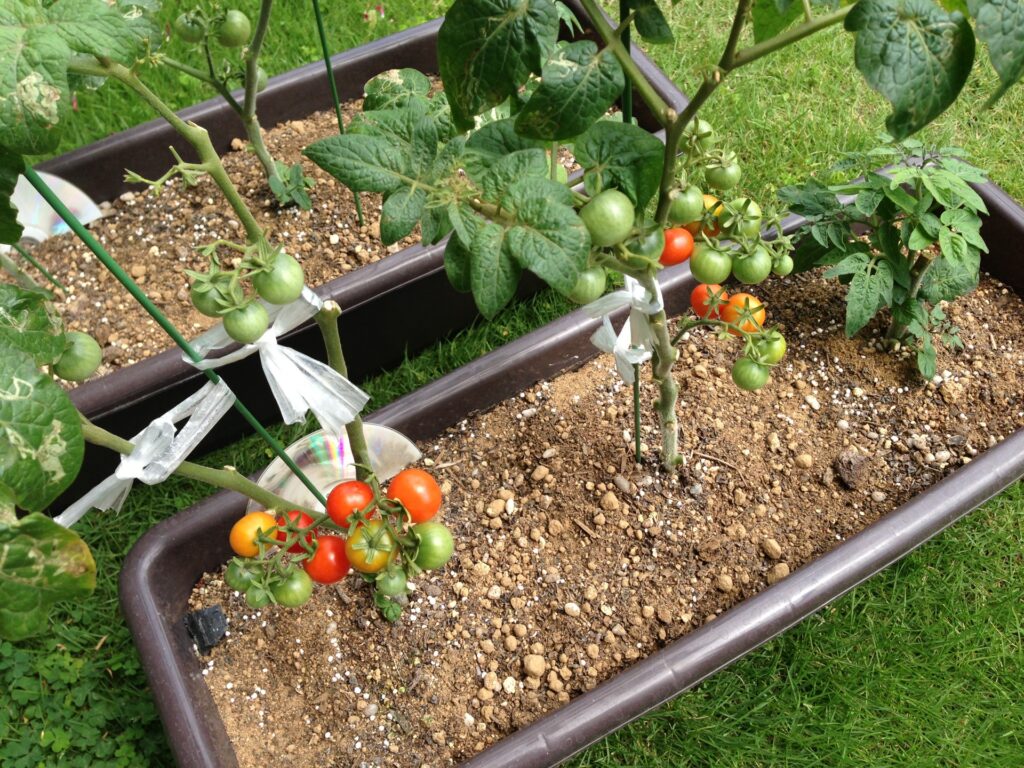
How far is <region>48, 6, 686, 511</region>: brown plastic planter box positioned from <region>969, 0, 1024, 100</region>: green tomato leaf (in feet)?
3.81

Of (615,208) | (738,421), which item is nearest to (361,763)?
(738,421)

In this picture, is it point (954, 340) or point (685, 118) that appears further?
point (954, 340)

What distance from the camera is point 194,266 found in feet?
6.30

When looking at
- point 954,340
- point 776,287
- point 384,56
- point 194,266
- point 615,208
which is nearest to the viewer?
point 615,208

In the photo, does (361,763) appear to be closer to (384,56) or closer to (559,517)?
(559,517)

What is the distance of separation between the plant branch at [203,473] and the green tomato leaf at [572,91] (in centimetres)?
57

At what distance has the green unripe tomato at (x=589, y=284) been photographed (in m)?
0.92

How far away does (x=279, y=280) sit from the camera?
2.75ft

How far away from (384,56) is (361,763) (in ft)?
5.27

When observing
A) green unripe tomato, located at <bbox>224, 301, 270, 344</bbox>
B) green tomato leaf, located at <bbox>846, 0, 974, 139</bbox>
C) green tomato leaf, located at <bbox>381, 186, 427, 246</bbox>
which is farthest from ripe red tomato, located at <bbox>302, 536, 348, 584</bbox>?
green tomato leaf, located at <bbox>846, 0, 974, 139</bbox>

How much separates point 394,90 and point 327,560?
1.95ft

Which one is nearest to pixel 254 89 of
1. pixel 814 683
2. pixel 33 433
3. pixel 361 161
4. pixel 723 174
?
pixel 361 161

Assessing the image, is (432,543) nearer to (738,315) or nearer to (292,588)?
(292,588)

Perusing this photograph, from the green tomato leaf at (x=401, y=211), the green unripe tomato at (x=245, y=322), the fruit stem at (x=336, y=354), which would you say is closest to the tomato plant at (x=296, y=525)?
the fruit stem at (x=336, y=354)
